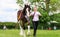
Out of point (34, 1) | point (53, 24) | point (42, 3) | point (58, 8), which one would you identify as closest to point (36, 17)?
point (34, 1)

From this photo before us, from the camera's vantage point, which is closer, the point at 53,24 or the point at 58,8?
the point at 58,8

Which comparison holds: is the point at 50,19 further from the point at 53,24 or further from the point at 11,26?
the point at 11,26

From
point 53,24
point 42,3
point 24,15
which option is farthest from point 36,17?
point 53,24

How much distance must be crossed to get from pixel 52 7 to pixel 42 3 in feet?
12.7

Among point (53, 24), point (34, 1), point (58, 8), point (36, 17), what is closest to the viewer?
point (36, 17)

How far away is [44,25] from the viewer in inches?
A: 2334

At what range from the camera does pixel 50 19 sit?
203 ft

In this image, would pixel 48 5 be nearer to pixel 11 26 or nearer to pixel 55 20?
pixel 55 20

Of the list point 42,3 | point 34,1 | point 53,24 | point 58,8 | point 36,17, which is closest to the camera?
point 36,17

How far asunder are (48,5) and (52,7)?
142 centimetres

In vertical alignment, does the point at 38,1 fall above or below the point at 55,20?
above

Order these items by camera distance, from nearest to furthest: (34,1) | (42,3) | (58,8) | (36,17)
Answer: (36,17)
(34,1)
(42,3)
(58,8)

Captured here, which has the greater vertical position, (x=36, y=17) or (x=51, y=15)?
(x=36, y=17)

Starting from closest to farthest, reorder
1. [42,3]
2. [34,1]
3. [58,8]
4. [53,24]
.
A: [34,1] < [42,3] < [58,8] < [53,24]
